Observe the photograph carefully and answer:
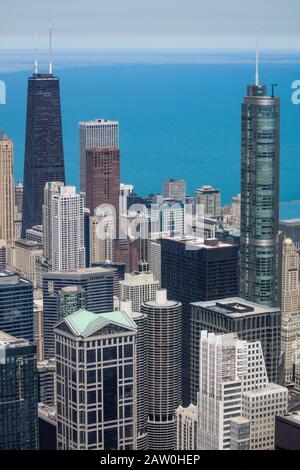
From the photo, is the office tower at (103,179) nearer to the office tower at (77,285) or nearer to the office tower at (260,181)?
the office tower at (77,285)

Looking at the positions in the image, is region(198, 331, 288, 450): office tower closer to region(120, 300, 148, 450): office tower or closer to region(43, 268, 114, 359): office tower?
region(120, 300, 148, 450): office tower

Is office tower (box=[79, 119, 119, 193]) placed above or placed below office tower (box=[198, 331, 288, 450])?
above

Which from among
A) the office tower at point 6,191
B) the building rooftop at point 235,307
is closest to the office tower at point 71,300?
the building rooftop at point 235,307

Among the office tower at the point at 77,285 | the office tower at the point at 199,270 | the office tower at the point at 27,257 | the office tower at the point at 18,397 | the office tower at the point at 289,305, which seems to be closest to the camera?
the office tower at the point at 18,397

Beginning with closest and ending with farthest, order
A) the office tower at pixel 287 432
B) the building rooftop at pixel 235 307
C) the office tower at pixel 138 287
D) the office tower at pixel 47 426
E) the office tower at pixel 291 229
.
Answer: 1. the office tower at pixel 287 432
2. the office tower at pixel 47 426
3. the building rooftop at pixel 235 307
4. the office tower at pixel 138 287
5. the office tower at pixel 291 229

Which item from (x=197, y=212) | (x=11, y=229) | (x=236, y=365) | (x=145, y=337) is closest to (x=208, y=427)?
(x=236, y=365)

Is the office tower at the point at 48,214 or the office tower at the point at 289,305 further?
the office tower at the point at 48,214

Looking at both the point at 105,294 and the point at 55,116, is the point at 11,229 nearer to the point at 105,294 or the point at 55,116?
the point at 55,116

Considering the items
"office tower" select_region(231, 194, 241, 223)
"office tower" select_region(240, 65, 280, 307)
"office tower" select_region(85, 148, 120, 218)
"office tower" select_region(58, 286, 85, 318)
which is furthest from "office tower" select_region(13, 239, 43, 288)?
"office tower" select_region(240, 65, 280, 307)
